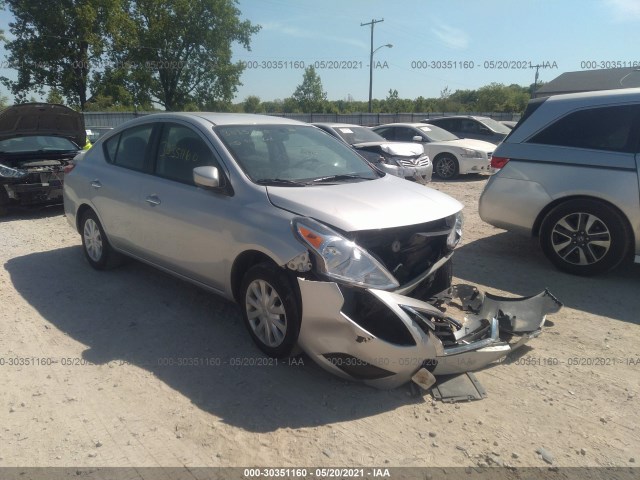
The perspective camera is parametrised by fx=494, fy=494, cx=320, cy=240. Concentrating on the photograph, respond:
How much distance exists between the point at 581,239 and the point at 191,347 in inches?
161

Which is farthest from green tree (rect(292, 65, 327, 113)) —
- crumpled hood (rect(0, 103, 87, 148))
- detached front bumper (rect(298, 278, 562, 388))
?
detached front bumper (rect(298, 278, 562, 388))

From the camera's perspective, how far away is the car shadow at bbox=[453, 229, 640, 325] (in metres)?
4.55

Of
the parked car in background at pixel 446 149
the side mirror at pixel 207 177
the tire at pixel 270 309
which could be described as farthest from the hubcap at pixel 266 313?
the parked car in background at pixel 446 149

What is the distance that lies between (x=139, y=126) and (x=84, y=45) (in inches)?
1006

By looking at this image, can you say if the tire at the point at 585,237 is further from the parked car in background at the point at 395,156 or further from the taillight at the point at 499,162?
the parked car in background at the point at 395,156

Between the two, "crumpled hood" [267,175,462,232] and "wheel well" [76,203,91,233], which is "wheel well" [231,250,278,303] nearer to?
"crumpled hood" [267,175,462,232]

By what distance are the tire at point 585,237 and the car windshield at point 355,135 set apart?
6.38 metres

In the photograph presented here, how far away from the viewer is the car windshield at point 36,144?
8.44 meters

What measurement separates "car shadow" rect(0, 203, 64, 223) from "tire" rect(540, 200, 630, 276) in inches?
303

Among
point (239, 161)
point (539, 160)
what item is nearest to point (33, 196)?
point (239, 161)

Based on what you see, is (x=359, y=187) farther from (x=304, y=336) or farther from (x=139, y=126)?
(x=139, y=126)

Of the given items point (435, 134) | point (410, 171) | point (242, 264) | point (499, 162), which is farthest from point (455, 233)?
point (435, 134)

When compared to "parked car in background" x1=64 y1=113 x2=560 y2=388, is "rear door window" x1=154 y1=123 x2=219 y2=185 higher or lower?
higher

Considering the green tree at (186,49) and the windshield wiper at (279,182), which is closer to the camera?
the windshield wiper at (279,182)
